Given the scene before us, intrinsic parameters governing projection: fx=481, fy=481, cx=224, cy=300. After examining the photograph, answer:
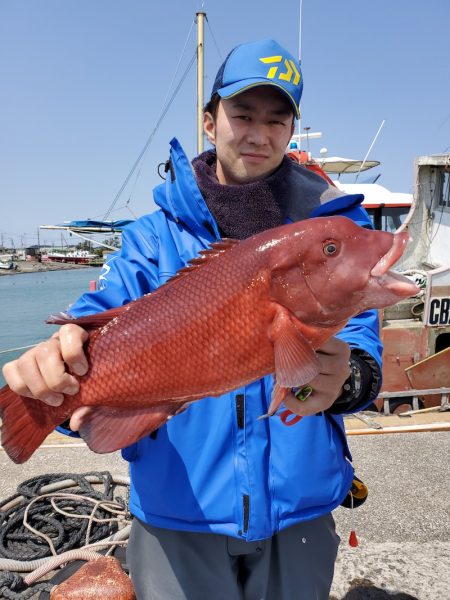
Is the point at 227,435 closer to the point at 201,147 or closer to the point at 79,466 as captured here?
the point at 79,466

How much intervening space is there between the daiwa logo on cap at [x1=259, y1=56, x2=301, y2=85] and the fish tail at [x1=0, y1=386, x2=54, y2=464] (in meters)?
1.59

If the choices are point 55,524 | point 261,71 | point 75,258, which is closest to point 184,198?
point 261,71

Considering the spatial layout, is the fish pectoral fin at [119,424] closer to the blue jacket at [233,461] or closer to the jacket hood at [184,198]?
the blue jacket at [233,461]

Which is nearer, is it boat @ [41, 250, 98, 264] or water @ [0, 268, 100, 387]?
water @ [0, 268, 100, 387]

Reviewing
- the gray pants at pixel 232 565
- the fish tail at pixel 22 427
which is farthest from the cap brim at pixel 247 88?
the gray pants at pixel 232 565

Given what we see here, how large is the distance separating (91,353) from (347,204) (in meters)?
1.22

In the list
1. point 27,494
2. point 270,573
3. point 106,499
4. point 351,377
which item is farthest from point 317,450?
point 27,494

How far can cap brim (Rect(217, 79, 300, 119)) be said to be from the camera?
1.98 m

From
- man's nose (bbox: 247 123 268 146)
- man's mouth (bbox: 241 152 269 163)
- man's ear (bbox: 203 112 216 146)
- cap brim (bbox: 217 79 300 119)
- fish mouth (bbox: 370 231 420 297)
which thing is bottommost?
fish mouth (bbox: 370 231 420 297)

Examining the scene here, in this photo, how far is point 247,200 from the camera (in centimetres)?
209

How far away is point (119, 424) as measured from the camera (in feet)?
5.32

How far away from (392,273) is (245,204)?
806mm

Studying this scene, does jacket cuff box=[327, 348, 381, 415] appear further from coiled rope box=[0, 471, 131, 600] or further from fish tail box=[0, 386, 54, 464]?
coiled rope box=[0, 471, 131, 600]

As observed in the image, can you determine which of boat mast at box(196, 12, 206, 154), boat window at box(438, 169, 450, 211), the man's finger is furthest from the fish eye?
boat mast at box(196, 12, 206, 154)
